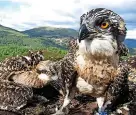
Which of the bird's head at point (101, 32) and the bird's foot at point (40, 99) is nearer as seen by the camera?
the bird's head at point (101, 32)

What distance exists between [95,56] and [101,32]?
55 centimetres

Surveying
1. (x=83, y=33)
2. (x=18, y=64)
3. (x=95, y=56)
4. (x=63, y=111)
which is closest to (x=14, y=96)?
(x=63, y=111)

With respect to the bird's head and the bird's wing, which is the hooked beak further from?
the bird's wing

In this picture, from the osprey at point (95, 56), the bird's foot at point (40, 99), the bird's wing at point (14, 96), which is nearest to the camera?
the osprey at point (95, 56)

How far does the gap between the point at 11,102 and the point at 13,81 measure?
1.03m

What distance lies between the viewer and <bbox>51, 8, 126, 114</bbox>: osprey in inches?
249

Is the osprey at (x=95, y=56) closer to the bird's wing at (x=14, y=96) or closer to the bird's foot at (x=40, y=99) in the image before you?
the bird's wing at (x=14, y=96)

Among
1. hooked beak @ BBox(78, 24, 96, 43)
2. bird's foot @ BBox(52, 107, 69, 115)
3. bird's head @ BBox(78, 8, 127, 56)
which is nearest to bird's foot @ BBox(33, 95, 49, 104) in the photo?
bird's foot @ BBox(52, 107, 69, 115)

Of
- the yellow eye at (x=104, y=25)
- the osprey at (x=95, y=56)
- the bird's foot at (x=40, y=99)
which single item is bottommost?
the bird's foot at (x=40, y=99)

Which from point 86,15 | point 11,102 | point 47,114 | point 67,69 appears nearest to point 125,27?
point 86,15

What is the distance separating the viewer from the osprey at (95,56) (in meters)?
6.33

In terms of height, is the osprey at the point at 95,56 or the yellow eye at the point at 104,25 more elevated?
the yellow eye at the point at 104,25

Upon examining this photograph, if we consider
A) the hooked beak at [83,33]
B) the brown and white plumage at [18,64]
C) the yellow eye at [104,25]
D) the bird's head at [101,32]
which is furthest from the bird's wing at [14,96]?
the yellow eye at [104,25]

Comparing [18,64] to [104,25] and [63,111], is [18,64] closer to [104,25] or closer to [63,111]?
[63,111]
